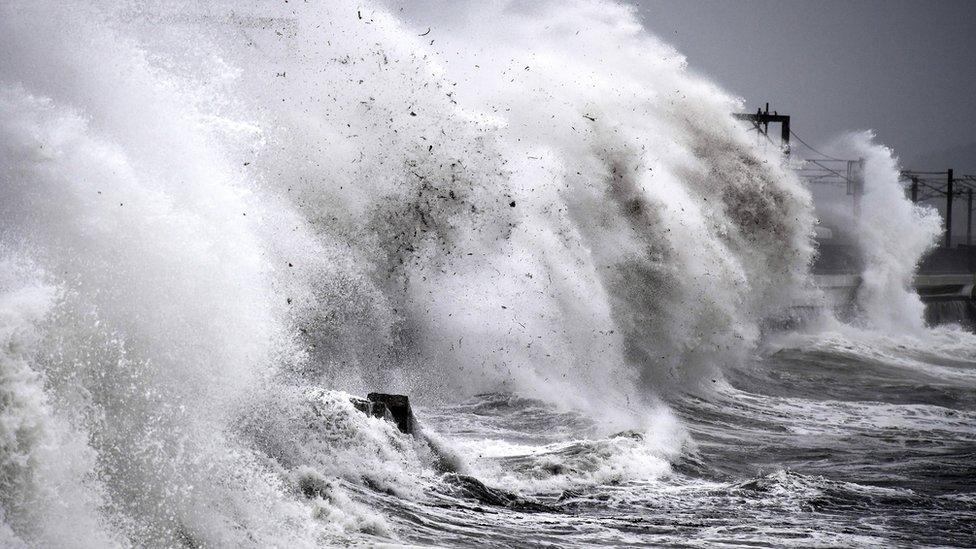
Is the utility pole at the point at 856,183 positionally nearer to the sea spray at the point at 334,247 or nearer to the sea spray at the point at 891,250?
the sea spray at the point at 891,250

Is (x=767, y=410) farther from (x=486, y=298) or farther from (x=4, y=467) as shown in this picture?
(x=4, y=467)

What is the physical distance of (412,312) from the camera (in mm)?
12922

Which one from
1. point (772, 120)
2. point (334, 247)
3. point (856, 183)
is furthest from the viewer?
Answer: point (856, 183)

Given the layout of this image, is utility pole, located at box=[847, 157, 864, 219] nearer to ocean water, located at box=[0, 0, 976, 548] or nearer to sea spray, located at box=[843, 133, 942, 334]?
sea spray, located at box=[843, 133, 942, 334]

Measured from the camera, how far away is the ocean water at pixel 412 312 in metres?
5.70

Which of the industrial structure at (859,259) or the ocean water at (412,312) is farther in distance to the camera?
the industrial structure at (859,259)

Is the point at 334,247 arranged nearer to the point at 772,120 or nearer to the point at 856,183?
the point at 772,120

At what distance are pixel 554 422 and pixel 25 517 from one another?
7136mm

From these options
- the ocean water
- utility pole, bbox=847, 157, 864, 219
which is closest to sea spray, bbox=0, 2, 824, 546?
the ocean water

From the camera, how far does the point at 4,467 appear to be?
4.44m

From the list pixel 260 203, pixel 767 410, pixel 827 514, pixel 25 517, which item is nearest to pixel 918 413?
pixel 767 410

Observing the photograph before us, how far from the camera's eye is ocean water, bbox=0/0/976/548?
18.7ft

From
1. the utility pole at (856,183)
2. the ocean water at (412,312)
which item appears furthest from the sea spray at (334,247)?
the utility pole at (856,183)

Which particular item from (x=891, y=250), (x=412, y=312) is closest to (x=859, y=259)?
(x=891, y=250)
